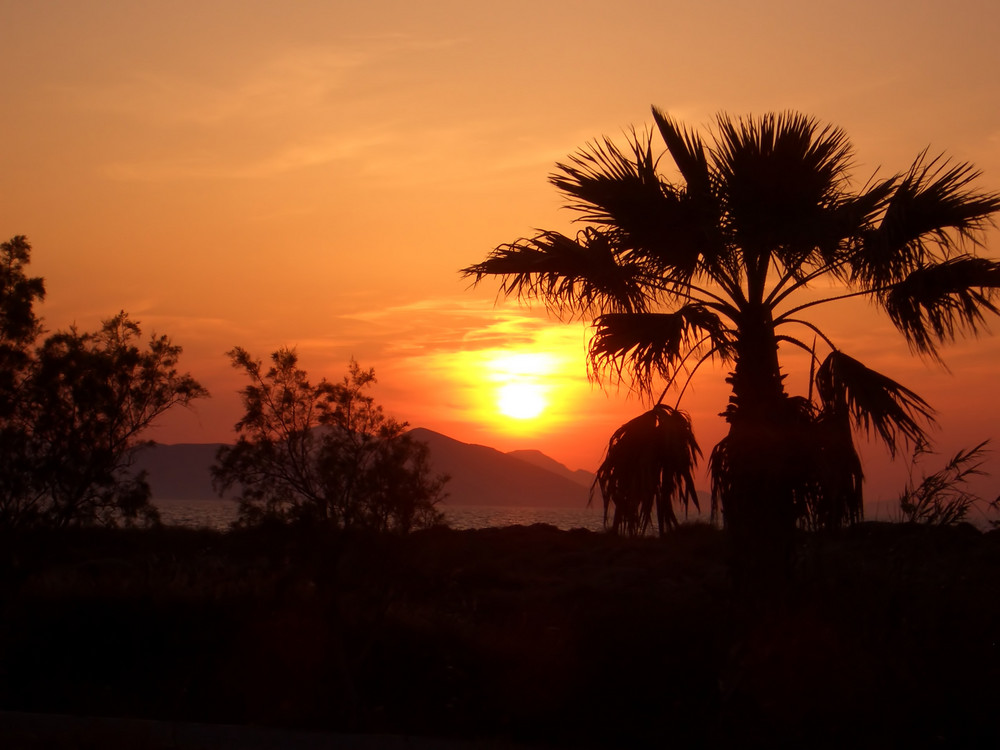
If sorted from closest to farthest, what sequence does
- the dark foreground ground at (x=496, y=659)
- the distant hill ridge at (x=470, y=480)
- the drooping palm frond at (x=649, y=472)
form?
the dark foreground ground at (x=496, y=659)
the drooping palm frond at (x=649, y=472)
the distant hill ridge at (x=470, y=480)

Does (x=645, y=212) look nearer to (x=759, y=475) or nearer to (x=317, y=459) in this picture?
(x=759, y=475)

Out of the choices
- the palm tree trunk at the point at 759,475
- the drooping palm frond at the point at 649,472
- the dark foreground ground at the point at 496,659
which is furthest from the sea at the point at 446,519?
the dark foreground ground at the point at 496,659

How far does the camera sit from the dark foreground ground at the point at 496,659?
328 inches

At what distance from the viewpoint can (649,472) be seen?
955 centimetres

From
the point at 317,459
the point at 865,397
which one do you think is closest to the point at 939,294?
the point at 865,397

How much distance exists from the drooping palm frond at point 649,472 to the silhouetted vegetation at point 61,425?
33.7ft

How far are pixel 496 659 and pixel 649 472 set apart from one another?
113 inches

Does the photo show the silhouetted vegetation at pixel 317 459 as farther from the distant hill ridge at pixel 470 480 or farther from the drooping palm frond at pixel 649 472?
the distant hill ridge at pixel 470 480

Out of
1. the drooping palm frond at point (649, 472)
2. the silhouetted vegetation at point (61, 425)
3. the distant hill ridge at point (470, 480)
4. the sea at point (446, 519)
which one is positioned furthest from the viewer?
the distant hill ridge at point (470, 480)

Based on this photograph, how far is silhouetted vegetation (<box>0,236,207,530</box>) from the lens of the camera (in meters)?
15.5

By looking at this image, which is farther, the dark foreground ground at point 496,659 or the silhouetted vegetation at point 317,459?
the silhouetted vegetation at point 317,459

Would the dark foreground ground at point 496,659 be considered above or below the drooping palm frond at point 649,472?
below

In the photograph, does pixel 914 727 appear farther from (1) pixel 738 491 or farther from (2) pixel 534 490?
(2) pixel 534 490

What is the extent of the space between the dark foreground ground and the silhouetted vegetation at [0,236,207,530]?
198cm
